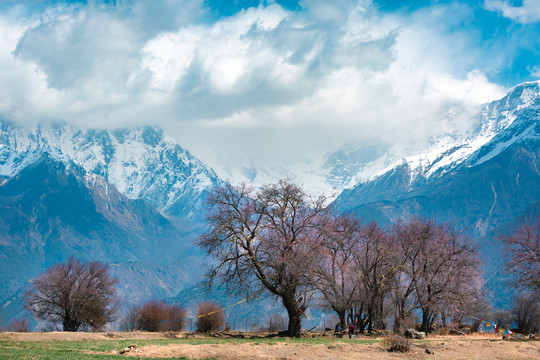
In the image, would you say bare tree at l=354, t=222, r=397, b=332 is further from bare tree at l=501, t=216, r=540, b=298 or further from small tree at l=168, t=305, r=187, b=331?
small tree at l=168, t=305, r=187, b=331

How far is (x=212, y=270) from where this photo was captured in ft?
142

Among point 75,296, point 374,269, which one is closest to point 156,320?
point 75,296

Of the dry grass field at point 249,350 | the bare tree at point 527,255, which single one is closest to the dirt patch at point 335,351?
the dry grass field at point 249,350

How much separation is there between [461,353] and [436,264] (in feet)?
58.1

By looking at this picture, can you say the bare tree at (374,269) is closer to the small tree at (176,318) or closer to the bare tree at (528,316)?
the bare tree at (528,316)

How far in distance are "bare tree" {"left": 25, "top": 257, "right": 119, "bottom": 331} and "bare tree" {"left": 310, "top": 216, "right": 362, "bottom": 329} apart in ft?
137

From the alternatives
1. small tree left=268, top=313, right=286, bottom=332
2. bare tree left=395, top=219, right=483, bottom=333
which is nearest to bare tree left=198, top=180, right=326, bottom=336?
bare tree left=395, top=219, right=483, bottom=333

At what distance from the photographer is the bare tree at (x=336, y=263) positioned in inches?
1777

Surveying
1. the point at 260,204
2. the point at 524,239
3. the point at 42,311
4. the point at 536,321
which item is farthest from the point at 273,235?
the point at 42,311

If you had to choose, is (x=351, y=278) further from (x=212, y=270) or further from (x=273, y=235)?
(x=212, y=270)

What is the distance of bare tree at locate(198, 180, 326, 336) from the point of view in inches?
1682

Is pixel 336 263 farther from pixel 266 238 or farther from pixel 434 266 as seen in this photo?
pixel 434 266

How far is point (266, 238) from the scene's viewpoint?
146ft

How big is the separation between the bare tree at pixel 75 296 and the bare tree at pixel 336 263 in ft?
137
